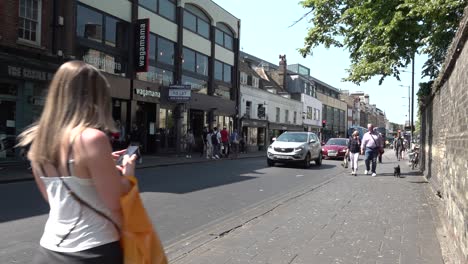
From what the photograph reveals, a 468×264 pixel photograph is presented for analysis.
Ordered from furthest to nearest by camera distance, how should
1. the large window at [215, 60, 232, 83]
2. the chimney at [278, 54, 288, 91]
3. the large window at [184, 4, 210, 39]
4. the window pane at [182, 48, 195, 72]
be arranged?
the chimney at [278, 54, 288, 91]
the large window at [215, 60, 232, 83]
the large window at [184, 4, 210, 39]
the window pane at [182, 48, 195, 72]

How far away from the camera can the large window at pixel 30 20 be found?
685 inches

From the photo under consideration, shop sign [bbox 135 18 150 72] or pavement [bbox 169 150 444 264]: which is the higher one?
shop sign [bbox 135 18 150 72]

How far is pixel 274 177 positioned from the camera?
627 inches

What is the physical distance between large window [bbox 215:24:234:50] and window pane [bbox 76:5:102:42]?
519 inches

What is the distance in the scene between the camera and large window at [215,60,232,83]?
34.4 meters

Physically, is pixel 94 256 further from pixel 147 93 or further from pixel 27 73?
pixel 147 93

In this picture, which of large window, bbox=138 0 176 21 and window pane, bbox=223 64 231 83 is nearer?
large window, bbox=138 0 176 21

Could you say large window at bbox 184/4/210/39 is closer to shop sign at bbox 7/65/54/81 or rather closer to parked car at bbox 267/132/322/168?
parked car at bbox 267/132/322/168

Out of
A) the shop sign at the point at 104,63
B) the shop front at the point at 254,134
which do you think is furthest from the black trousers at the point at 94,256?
the shop front at the point at 254,134

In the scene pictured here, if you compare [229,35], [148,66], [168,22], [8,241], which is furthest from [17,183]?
[229,35]

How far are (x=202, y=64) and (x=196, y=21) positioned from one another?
287 centimetres

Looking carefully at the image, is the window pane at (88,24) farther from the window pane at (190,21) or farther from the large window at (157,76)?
the window pane at (190,21)

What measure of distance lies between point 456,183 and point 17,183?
1085cm

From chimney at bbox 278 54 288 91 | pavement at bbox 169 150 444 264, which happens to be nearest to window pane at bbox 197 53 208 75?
pavement at bbox 169 150 444 264
